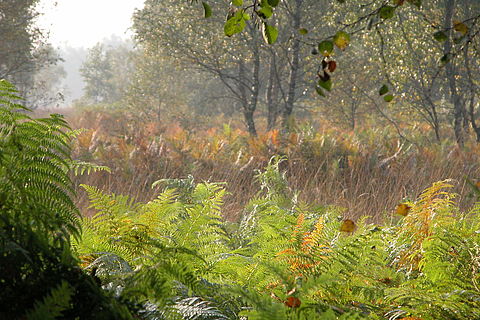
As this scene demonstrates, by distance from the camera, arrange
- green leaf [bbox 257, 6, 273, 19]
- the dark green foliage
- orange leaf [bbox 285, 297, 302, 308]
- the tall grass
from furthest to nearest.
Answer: the tall grass
green leaf [bbox 257, 6, 273, 19]
orange leaf [bbox 285, 297, 302, 308]
the dark green foliage

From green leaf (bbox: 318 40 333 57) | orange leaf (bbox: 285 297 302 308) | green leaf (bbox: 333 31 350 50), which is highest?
green leaf (bbox: 333 31 350 50)

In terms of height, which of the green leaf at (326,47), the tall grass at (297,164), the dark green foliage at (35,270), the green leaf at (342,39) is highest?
the green leaf at (342,39)

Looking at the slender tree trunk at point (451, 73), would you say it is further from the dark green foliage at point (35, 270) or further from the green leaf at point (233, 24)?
the dark green foliage at point (35, 270)

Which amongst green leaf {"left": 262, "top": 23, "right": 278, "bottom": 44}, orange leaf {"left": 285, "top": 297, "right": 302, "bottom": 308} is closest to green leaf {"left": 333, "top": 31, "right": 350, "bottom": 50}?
green leaf {"left": 262, "top": 23, "right": 278, "bottom": 44}

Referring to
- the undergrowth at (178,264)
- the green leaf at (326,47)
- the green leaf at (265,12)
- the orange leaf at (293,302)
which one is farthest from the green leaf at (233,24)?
the orange leaf at (293,302)

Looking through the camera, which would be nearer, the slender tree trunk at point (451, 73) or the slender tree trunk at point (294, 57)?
the slender tree trunk at point (451, 73)

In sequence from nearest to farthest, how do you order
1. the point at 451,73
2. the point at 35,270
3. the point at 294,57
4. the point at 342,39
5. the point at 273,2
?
the point at 35,270, the point at 273,2, the point at 342,39, the point at 451,73, the point at 294,57

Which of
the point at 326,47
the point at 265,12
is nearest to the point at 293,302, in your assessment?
the point at 326,47

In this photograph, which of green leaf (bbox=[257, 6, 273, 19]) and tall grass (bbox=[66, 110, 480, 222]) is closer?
green leaf (bbox=[257, 6, 273, 19])

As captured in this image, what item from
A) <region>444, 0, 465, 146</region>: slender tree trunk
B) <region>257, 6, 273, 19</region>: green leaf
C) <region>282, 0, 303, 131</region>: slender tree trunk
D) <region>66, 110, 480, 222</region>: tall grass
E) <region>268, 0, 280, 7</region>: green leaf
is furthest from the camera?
<region>282, 0, 303, 131</region>: slender tree trunk

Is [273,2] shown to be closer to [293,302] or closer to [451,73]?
[293,302]

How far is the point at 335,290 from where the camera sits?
1426 millimetres

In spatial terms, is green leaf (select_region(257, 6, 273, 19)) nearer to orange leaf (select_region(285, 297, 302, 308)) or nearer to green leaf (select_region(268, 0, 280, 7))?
green leaf (select_region(268, 0, 280, 7))

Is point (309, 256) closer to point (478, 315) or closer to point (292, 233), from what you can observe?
point (292, 233)
